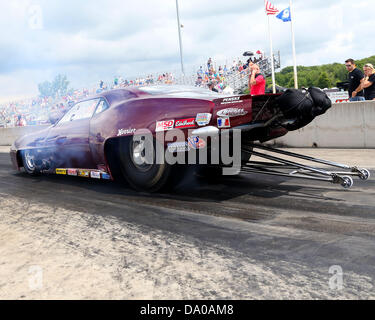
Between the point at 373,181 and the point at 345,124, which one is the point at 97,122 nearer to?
the point at 373,181

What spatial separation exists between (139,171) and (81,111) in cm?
148

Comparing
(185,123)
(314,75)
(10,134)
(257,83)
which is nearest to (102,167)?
(185,123)

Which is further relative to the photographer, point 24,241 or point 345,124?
point 345,124

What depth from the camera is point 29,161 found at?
7.15 meters

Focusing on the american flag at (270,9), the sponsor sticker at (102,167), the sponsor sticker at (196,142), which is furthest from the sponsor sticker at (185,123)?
the american flag at (270,9)

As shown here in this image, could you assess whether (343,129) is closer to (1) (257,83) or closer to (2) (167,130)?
(1) (257,83)

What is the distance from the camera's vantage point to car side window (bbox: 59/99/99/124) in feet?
18.5

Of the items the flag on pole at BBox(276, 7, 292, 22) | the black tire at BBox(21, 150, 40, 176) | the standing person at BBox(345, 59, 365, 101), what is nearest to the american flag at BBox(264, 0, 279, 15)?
the flag on pole at BBox(276, 7, 292, 22)

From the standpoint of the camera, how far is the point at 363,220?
348 centimetres

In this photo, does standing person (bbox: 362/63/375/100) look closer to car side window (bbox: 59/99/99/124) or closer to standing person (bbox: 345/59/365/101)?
standing person (bbox: 345/59/365/101)

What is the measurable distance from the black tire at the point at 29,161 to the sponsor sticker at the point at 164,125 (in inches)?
128

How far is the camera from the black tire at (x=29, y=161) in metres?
6.97

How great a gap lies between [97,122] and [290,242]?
3.20 meters
